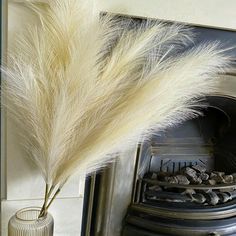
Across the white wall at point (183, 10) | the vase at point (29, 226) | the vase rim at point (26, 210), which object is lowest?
the vase at point (29, 226)

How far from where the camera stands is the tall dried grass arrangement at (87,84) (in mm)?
1094

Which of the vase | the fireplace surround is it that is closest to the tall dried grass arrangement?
the vase

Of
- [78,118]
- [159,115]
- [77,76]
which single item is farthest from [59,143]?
[159,115]

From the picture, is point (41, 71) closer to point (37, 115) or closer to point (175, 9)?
point (37, 115)

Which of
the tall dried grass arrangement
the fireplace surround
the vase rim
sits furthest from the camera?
the fireplace surround

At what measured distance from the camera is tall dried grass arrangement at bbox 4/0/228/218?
3.59 feet

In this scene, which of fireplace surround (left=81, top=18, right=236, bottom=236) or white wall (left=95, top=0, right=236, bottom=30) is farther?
fireplace surround (left=81, top=18, right=236, bottom=236)

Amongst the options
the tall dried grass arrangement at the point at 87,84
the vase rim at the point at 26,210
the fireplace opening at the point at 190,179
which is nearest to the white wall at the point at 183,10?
the tall dried grass arrangement at the point at 87,84

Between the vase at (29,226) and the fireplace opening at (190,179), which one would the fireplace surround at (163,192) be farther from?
the vase at (29,226)

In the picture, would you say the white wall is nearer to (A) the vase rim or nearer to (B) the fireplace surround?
(B) the fireplace surround

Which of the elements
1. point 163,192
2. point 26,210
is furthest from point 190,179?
point 26,210

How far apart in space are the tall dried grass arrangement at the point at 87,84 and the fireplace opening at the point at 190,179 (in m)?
0.27

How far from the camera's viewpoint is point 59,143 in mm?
1123

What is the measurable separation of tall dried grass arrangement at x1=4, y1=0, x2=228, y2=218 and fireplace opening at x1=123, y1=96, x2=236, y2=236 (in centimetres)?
27
